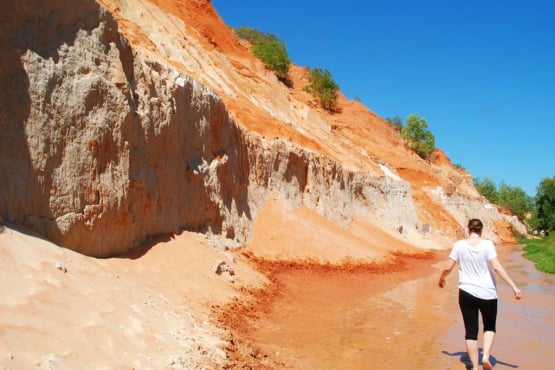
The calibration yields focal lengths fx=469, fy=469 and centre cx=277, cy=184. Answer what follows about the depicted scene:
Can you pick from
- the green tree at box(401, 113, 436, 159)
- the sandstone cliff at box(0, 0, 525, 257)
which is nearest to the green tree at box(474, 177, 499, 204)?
the green tree at box(401, 113, 436, 159)

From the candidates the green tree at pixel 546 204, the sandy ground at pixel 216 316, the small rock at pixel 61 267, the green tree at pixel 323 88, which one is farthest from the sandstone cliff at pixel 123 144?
the green tree at pixel 546 204

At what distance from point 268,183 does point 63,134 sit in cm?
1130

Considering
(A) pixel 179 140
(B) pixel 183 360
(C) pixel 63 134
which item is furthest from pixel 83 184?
(A) pixel 179 140

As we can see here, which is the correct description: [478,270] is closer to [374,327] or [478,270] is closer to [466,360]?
[466,360]

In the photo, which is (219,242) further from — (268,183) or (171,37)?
(171,37)

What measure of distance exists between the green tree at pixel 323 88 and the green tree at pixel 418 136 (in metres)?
12.9

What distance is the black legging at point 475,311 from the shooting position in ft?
17.0

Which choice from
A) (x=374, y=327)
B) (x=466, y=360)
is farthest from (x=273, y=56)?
(x=466, y=360)

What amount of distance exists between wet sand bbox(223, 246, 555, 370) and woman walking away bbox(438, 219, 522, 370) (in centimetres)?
82

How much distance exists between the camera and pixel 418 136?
2046 inches

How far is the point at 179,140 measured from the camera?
1084 centimetres

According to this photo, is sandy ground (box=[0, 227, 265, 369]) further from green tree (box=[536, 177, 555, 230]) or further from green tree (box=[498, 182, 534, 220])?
green tree (box=[498, 182, 534, 220])

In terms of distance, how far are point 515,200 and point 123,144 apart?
256ft

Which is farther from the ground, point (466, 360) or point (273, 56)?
point (273, 56)
